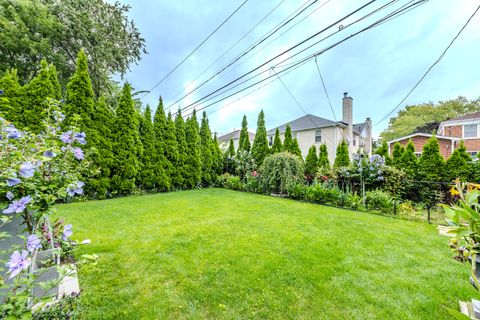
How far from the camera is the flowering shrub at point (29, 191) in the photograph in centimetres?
87

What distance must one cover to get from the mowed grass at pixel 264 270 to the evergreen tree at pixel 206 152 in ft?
18.3

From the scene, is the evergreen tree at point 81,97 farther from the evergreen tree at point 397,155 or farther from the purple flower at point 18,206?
the evergreen tree at point 397,155

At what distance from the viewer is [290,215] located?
4.55 meters

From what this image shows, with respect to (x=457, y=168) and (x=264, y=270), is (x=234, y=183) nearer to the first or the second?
(x=264, y=270)

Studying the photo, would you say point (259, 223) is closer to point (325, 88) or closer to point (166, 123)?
point (166, 123)

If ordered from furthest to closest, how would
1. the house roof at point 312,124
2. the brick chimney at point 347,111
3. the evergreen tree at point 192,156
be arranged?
the house roof at point 312,124 → the brick chimney at point 347,111 → the evergreen tree at point 192,156

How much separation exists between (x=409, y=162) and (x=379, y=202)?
116 inches

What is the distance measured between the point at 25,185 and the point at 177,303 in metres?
1.48

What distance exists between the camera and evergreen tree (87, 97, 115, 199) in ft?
20.2

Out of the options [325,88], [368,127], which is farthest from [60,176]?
[368,127]

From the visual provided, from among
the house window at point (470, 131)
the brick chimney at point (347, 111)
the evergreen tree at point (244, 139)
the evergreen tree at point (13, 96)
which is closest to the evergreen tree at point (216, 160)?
the evergreen tree at point (244, 139)

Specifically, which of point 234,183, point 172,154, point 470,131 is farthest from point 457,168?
point 470,131

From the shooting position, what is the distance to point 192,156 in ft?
29.2

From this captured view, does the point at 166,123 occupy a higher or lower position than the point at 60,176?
higher
